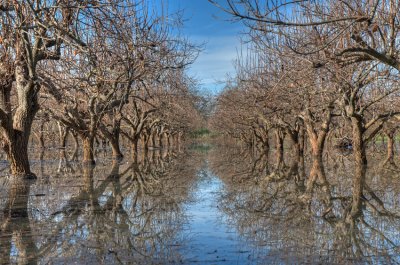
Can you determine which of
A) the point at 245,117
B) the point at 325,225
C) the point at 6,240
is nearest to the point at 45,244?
the point at 6,240

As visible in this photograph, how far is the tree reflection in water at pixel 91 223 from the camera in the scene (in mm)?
4723

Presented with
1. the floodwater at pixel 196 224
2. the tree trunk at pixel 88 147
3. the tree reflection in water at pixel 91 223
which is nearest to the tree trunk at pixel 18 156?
the tree reflection in water at pixel 91 223

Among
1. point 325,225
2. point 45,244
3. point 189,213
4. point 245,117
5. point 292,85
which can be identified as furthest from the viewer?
point 245,117

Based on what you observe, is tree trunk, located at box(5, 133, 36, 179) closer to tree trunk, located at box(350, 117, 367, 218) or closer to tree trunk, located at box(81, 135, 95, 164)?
tree trunk, located at box(81, 135, 95, 164)

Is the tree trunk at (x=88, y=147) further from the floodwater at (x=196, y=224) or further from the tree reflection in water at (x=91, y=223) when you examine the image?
the floodwater at (x=196, y=224)

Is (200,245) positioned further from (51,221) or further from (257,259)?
(51,221)

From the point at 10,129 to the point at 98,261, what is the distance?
8350mm

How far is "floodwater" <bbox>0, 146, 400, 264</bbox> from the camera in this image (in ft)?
15.5

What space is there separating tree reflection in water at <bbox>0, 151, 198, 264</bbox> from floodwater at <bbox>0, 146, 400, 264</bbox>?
0.04 feet

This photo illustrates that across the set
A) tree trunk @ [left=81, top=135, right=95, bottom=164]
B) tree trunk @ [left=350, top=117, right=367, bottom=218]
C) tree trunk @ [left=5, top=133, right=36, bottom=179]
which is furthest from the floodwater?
tree trunk @ [left=81, top=135, right=95, bottom=164]

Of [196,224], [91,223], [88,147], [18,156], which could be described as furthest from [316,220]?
[88,147]

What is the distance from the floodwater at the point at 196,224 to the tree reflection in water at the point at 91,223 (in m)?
0.01

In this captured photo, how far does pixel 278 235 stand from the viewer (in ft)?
18.6

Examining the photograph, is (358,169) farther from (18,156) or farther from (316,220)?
(18,156)
